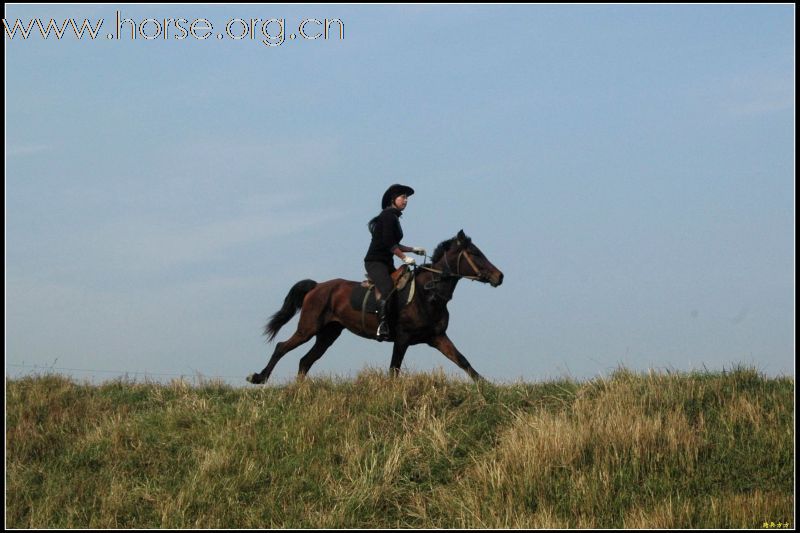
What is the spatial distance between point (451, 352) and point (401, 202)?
2.44 meters

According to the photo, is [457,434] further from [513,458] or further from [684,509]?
[684,509]

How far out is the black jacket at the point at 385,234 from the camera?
15.7 m

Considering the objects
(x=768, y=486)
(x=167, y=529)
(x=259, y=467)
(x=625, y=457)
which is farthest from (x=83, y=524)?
(x=768, y=486)

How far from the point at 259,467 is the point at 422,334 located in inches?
170

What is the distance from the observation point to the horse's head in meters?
15.5

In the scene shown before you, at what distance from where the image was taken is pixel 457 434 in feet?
41.6

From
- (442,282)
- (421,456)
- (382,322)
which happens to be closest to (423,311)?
(442,282)

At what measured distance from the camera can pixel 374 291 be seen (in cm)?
1609

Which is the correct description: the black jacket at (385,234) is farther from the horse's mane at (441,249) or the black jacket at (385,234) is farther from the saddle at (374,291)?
the horse's mane at (441,249)

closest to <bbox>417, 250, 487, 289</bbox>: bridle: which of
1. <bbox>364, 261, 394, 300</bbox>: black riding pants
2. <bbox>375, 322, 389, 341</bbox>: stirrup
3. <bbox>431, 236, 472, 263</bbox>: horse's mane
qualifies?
<bbox>431, 236, 472, 263</bbox>: horse's mane

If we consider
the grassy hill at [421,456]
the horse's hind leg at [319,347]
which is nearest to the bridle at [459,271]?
the grassy hill at [421,456]

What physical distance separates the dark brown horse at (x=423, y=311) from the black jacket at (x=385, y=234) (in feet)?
1.98

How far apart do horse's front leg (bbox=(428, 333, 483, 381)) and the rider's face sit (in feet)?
6.81

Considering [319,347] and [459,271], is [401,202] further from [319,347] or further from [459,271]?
[319,347]
